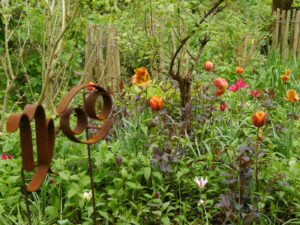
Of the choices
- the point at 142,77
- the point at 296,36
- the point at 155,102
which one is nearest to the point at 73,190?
the point at 155,102

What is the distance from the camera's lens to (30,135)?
3.05 feet

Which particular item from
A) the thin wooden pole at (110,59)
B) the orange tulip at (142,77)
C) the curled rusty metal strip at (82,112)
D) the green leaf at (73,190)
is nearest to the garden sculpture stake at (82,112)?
the curled rusty metal strip at (82,112)

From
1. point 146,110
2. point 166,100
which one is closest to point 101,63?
point 166,100

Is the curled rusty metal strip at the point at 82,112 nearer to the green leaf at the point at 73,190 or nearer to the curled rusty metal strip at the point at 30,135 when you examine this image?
the curled rusty metal strip at the point at 30,135

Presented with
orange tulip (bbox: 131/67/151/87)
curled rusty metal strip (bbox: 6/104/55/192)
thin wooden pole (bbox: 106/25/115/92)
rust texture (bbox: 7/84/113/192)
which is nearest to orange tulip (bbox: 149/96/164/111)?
orange tulip (bbox: 131/67/151/87)

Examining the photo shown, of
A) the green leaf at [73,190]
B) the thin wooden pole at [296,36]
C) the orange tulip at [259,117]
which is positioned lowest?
the green leaf at [73,190]

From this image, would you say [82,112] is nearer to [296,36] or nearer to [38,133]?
[38,133]

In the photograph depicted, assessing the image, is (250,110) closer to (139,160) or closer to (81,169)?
(139,160)

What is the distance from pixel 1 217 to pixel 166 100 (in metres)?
1.97

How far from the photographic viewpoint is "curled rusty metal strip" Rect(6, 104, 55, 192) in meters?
0.89

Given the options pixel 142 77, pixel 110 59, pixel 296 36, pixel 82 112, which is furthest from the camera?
pixel 296 36

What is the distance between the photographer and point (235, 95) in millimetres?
3475

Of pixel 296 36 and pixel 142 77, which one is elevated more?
pixel 296 36

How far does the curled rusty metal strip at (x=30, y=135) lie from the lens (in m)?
0.89
